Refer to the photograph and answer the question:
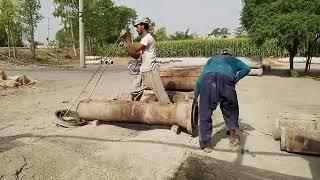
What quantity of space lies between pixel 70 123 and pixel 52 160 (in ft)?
6.89

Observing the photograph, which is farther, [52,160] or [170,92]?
[170,92]

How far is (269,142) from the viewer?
21.7 feet

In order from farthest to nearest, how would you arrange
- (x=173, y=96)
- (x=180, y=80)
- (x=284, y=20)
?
1. (x=284, y=20)
2. (x=180, y=80)
3. (x=173, y=96)

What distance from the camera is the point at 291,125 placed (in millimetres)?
6238

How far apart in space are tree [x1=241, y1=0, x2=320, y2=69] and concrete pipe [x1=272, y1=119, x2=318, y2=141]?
12122 mm

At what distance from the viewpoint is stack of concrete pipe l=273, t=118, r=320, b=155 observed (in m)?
5.77

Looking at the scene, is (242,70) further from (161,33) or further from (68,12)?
(161,33)

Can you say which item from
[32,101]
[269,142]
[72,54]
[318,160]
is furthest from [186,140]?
[72,54]

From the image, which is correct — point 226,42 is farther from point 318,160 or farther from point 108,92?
point 318,160

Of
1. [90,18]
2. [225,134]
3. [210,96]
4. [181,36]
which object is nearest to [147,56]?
[210,96]

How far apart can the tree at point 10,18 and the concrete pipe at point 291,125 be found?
24631mm

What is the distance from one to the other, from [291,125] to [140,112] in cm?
251

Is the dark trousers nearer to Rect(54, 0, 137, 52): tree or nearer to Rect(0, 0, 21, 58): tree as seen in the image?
Rect(0, 0, 21, 58): tree

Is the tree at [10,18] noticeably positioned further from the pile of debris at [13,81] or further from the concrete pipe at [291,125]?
the concrete pipe at [291,125]
